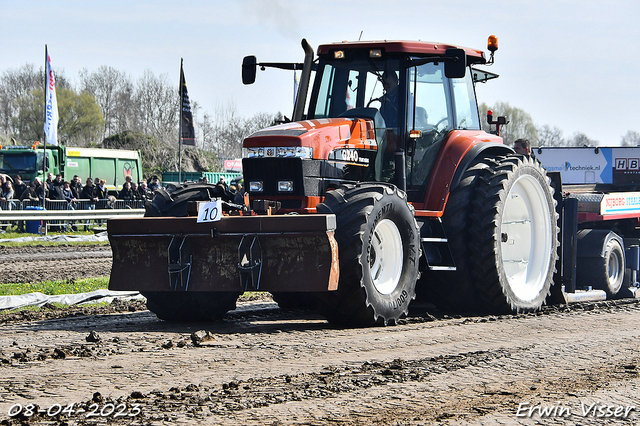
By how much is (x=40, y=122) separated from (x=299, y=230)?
7492 centimetres

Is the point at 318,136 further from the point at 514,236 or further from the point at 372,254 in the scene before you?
the point at 514,236

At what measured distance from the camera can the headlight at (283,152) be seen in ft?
25.8

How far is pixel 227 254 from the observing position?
7.41 m

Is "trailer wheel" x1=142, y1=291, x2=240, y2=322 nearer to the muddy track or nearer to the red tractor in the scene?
the red tractor

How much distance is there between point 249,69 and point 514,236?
3819 millimetres

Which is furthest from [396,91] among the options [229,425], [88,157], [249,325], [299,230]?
[88,157]

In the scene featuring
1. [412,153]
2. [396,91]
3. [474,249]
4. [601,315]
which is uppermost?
[396,91]

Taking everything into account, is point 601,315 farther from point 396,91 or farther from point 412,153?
point 396,91

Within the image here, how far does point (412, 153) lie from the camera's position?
876 cm

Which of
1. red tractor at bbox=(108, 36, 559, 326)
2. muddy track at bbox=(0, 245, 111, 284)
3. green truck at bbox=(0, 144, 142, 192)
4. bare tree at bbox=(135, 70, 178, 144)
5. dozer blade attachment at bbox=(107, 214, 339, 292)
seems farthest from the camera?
bare tree at bbox=(135, 70, 178, 144)

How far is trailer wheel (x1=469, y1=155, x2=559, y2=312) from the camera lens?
854 centimetres

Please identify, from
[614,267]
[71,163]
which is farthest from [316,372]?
[71,163]

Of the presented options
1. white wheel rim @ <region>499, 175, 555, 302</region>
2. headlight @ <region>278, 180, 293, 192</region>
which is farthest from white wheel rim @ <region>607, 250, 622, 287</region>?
headlight @ <region>278, 180, 293, 192</region>

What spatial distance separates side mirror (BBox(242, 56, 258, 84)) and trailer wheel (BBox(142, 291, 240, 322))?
2485 mm
